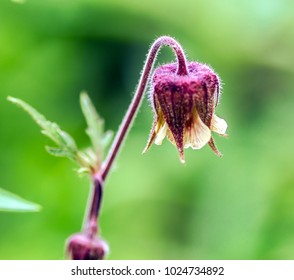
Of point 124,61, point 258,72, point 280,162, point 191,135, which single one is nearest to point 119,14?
point 124,61

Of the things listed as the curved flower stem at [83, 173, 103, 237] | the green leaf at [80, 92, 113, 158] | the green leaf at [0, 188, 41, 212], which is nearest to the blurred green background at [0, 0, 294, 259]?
the green leaf at [80, 92, 113, 158]

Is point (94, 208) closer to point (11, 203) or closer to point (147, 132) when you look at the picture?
point (11, 203)

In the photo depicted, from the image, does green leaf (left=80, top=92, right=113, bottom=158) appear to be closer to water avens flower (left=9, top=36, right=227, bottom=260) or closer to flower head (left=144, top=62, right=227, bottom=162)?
water avens flower (left=9, top=36, right=227, bottom=260)

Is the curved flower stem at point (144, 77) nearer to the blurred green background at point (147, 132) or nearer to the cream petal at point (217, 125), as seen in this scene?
the cream petal at point (217, 125)

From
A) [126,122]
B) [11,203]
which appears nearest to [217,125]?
[126,122]

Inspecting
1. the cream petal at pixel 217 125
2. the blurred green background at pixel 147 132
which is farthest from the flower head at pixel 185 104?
the blurred green background at pixel 147 132
